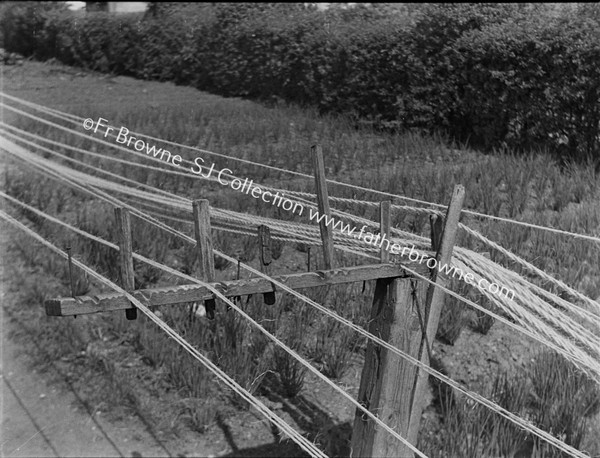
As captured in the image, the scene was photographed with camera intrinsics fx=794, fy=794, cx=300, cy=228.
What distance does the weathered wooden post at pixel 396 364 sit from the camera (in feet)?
10.5

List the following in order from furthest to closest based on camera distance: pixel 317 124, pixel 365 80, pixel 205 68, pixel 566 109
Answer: pixel 205 68 → pixel 365 80 → pixel 317 124 → pixel 566 109

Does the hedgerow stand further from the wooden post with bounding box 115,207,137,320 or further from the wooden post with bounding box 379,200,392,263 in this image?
the wooden post with bounding box 115,207,137,320

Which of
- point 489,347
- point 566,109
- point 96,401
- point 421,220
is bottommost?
point 96,401

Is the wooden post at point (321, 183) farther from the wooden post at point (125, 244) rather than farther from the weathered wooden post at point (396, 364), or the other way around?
the wooden post at point (125, 244)

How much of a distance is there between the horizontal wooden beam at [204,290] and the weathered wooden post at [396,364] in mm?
113

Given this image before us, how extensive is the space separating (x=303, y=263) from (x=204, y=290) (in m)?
2.65

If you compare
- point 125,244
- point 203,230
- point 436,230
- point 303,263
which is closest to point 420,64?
point 303,263

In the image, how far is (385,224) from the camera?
298 cm

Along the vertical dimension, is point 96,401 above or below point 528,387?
below

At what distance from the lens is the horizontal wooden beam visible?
2621 millimetres

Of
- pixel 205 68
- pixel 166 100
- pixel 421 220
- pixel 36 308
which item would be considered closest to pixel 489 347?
pixel 421 220

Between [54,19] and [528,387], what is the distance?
14.8m

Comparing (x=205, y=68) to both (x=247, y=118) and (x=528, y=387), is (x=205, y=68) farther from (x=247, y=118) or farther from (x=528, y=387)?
(x=528, y=387)

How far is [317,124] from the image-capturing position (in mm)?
8242
